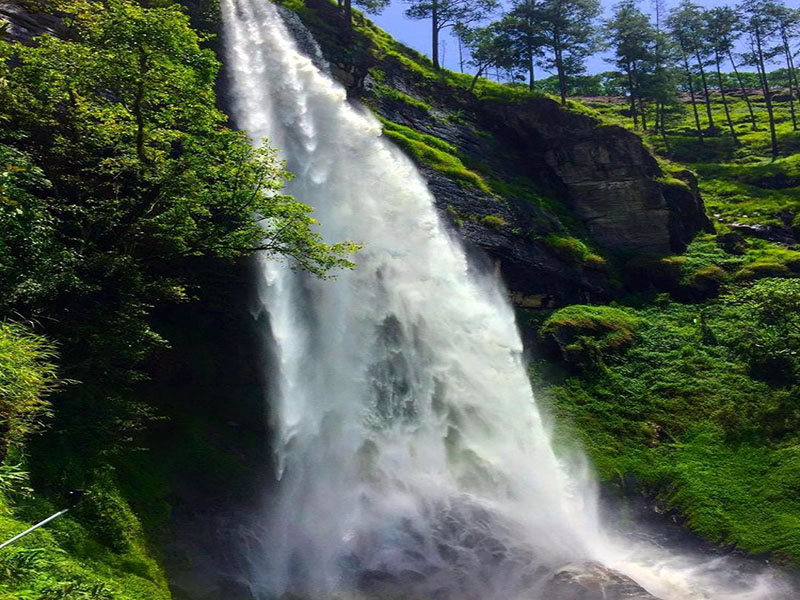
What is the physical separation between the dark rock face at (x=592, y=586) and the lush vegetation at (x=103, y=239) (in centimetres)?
785

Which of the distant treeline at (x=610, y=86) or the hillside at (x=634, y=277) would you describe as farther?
the distant treeline at (x=610, y=86)

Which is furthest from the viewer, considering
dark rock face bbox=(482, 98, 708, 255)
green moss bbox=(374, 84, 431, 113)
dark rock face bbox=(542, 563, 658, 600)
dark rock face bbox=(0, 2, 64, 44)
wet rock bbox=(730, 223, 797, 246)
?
green moss bbox=(374, 84, 431, 113)

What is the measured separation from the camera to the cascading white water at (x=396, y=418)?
13398mm

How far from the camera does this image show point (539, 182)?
33.2 m

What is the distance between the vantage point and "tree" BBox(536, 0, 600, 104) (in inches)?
1683

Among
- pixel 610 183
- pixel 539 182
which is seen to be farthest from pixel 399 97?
pixel 610 183

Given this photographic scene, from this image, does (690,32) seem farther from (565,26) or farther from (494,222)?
(494,222)

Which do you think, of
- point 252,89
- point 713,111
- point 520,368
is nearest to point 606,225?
point 520,368

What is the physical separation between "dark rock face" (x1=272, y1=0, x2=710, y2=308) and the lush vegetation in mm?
13573

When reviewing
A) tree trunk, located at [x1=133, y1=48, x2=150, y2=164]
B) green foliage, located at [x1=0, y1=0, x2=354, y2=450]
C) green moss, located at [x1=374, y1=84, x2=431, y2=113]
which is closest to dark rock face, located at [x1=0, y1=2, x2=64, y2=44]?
green foliage, located at [x1=0, y1=0, x2=354, y2=450]

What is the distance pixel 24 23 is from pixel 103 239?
12.2m

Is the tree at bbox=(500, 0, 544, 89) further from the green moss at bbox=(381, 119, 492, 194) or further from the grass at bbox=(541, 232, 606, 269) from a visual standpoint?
the grass at bbox=(541, 232, 606, 269)

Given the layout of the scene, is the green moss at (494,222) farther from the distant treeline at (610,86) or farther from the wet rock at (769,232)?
the distant treeline at (610,86)

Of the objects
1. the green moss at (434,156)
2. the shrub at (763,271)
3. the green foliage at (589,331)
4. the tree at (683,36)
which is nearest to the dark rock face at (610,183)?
the shrub at (763,271)
